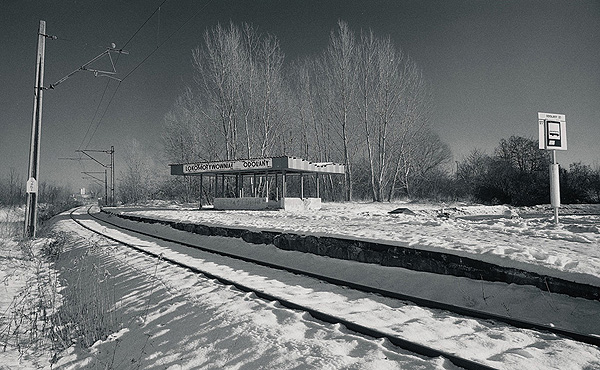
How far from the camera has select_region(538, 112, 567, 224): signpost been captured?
430 inches

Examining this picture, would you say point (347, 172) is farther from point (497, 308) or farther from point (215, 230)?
point (497, 308)

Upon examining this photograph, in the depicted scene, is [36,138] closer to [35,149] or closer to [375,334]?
[35,149]

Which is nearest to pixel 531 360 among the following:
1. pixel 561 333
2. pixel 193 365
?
pixel 561 333

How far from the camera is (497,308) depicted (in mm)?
5586

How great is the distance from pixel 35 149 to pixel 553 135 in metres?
19.6

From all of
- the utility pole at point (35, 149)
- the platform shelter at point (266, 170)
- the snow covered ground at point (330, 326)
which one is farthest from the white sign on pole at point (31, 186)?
the platform shelter at point (266, 170)

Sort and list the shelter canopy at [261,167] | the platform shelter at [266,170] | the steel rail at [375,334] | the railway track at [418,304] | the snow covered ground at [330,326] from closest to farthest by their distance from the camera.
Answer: the steel rail at [375,334] < the railway track at [418,304] < the snow covered ground at [330,326] < the shelter canopy at [261,167] < the platform shelter at [266,170]

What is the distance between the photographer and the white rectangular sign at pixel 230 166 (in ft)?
94.9

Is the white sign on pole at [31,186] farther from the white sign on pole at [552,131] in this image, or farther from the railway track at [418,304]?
the white sign on pole at [552,131]

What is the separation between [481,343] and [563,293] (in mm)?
2163

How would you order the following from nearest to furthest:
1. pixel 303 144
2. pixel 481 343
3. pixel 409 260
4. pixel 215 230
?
1. pixel 481 343
2. pixel 409 260
3. pixel 215 230
4. pixel 303 144

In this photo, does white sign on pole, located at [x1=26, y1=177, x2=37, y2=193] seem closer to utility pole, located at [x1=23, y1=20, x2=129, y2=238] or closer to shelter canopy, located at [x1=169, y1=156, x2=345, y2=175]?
utility pole, located at [x1=23, y1=20, x2=129, y2=238]

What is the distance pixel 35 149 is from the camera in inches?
663

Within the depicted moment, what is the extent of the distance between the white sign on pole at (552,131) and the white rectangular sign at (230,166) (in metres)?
19.4
